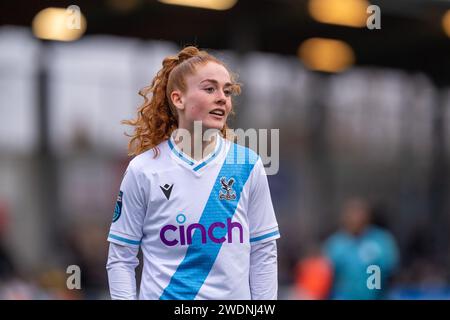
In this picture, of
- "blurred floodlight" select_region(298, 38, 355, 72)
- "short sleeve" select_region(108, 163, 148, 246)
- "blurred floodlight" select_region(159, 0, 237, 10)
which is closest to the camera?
"short sleeve" select_region(108, 163, 148, 246)

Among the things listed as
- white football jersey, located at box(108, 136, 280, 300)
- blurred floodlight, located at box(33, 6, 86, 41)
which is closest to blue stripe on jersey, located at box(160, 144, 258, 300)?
white football jersey, located at box(108, 136, 280, 300)

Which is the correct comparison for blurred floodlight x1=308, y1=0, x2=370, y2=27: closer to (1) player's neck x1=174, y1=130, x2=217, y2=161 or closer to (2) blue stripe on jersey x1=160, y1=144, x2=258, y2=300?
(1) player's neck x1=174, y1=130, x2=217, y2=161

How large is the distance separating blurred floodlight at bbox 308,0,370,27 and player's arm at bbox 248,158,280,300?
29.0ft

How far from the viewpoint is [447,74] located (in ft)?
58.0

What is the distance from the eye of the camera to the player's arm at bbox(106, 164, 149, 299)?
3.60 m

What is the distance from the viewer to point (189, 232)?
3.51 meters

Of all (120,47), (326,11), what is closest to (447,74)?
(326,11)

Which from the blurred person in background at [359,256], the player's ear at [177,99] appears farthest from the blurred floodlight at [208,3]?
the player's ear at [177,99]

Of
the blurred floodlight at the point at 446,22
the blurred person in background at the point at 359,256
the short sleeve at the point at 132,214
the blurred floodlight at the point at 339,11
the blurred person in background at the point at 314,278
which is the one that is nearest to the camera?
the short sleeve at the point at 132,214

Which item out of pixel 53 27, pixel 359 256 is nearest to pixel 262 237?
pixel 359 256

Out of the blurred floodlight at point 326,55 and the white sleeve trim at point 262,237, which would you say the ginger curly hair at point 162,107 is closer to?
the white sleeve trim at point 262,237

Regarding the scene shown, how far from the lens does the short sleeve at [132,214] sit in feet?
11.8

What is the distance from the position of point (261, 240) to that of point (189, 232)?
1.06 feet

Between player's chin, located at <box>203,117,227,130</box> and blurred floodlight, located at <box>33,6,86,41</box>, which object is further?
blurred floodlight, located at <box>33,6,86,41</box>
